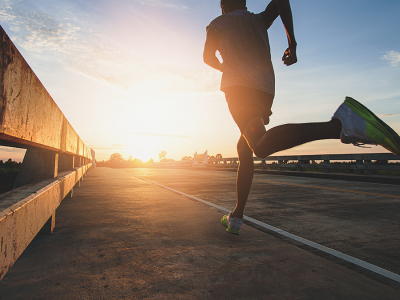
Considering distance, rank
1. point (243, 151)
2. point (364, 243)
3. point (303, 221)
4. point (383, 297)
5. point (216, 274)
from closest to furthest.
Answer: point (383, 297), point (216, 274), point (364, 243), point (243, 151), point (303, 221)

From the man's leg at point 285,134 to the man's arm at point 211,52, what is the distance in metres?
0.98

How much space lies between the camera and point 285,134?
1.97m

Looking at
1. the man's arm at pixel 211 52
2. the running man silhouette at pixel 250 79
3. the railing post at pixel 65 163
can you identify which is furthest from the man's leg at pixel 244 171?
the railing post at pixel 65 163

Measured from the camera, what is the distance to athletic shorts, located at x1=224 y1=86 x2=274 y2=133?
7.84 feet

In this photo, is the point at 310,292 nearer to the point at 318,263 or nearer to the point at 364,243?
the point at 318,263

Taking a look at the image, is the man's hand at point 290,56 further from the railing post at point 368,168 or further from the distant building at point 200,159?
the distant building at point 200,159

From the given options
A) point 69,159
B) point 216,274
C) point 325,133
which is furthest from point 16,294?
point 69,159

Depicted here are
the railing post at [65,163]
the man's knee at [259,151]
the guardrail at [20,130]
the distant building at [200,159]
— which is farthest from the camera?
the distant building at [200,159]

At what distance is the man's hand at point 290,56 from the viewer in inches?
97.5

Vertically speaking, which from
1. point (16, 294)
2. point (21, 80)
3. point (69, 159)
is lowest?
point (16, 294)

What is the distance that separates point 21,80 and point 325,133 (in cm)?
184

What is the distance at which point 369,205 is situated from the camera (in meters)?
4.29

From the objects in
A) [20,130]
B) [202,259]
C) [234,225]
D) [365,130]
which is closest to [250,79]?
[365,130]

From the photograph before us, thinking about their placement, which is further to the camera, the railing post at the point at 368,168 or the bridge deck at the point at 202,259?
the railing post at the point at 368,168
